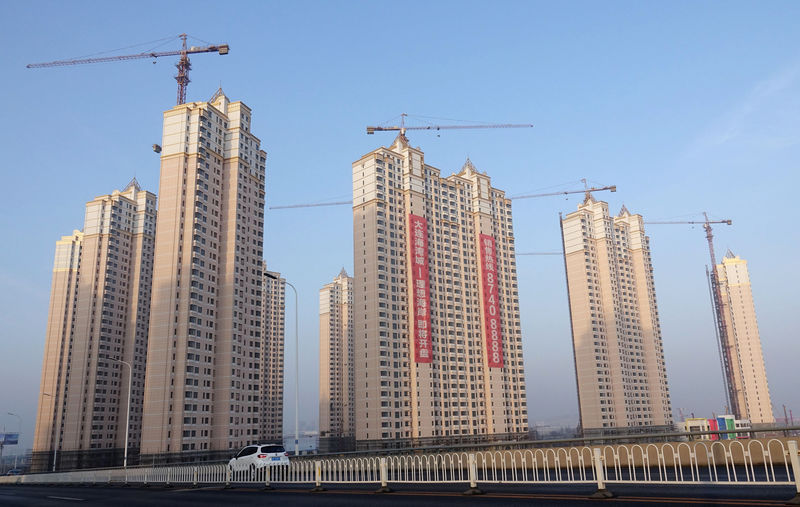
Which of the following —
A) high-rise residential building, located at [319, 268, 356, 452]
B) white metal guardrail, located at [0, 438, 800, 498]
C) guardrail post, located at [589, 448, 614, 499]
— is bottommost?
white metal guardrail, located at [0, 438, 800, 498]

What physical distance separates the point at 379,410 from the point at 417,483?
267 ft

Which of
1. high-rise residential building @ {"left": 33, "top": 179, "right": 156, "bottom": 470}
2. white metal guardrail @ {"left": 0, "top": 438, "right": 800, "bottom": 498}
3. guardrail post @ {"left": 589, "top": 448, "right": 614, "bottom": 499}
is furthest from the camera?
high-rise residential building @ {"left": 33, "top": 179, "right": 156, "bottom": 470}

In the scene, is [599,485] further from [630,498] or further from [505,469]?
[505,469]

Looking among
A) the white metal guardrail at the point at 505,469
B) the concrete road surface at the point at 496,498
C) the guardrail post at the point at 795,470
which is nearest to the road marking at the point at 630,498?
the concrete road surface at the point at 496,498

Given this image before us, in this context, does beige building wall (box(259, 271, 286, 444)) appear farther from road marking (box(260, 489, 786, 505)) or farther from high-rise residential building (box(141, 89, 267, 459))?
road marking (box(260, 489, 786, 505))

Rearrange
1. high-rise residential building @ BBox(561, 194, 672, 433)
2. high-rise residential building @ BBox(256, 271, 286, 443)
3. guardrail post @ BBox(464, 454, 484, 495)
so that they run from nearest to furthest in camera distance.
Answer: guardrail post @ BBox(464, 454, 484, 495), high-rise residential building @ BBox(561, 194, 672, 433), high-rise residential building @ BBox(256, 271, 286, 443)

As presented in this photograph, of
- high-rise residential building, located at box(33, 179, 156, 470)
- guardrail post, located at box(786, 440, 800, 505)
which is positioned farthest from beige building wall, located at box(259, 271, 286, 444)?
guardrail post, located at box(786, 440, 800, 505)

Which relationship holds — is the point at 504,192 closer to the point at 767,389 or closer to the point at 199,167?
the point at 199,167

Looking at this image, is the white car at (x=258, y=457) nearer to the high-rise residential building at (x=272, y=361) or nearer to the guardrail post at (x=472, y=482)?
the guardrail post at (x=472, y=482)

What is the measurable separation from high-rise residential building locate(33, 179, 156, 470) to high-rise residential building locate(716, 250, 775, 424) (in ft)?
569

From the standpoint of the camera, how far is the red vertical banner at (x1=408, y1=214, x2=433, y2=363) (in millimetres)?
110688

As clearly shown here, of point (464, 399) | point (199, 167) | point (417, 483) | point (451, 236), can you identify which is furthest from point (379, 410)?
point (417, 483)

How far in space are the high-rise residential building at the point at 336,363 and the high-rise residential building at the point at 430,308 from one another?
2380 inches

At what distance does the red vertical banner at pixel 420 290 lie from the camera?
11069cm
